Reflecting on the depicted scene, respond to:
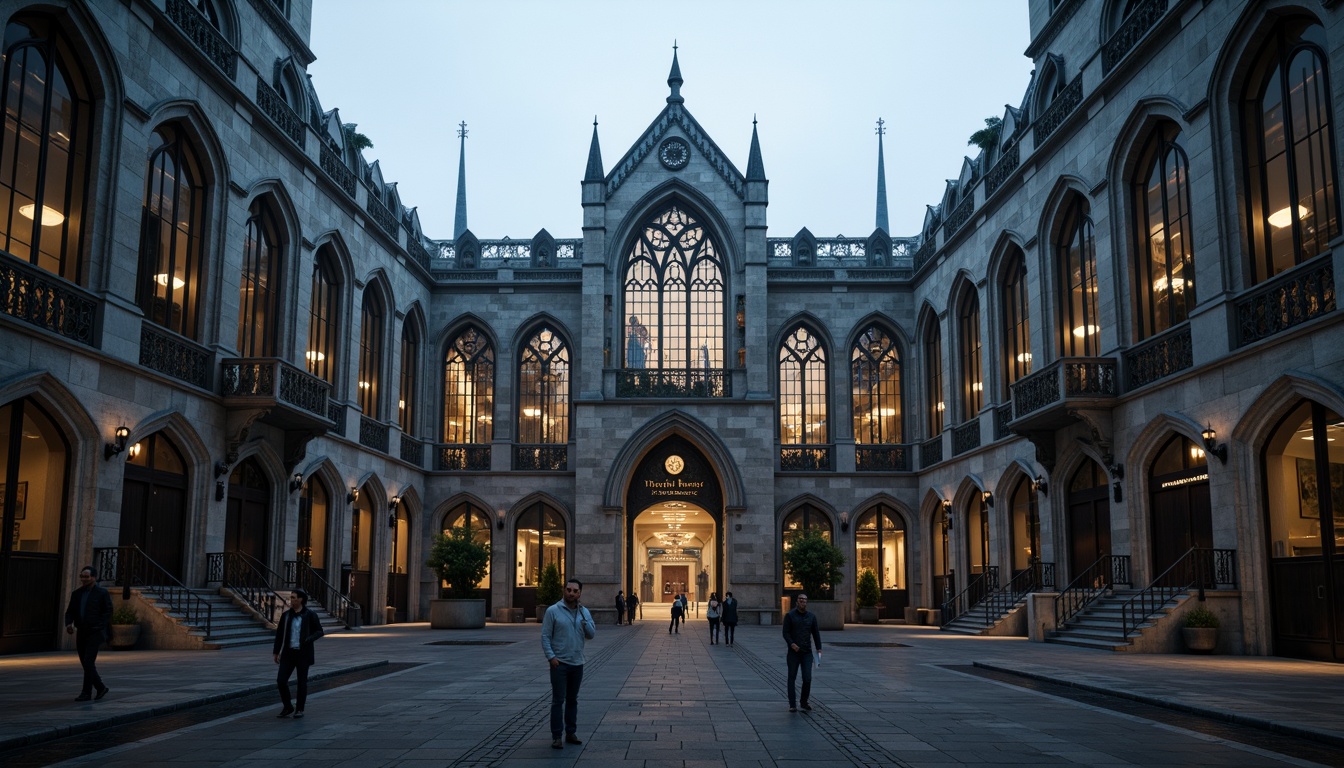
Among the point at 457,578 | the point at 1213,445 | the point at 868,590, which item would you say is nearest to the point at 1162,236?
the point at 1213,445

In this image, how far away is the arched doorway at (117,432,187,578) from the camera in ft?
70.1

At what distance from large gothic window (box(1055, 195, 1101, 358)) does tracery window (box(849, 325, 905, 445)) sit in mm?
12317

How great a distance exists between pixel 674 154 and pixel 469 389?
11256 mm

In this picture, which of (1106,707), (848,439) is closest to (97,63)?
(1106,707)

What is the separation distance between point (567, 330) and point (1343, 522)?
2664 cm

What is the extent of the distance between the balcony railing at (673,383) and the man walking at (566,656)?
26.9 m

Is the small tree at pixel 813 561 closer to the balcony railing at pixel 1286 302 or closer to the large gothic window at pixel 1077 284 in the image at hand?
the large gothic window at pixel 1077 284

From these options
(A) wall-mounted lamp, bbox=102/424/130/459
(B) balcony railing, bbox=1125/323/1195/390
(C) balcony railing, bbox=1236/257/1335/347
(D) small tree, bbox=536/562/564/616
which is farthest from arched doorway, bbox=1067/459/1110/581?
(A) wall-mounted lamp, bbox=102/424/130/459

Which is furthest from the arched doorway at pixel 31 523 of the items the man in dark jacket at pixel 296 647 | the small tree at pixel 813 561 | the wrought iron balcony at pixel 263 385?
the small tree at pixel 813 561

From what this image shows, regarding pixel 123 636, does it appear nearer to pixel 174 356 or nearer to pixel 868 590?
pixel 174 356

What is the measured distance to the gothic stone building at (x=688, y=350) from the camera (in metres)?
18.8

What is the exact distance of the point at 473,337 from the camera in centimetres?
3994

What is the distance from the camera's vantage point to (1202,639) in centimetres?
1941

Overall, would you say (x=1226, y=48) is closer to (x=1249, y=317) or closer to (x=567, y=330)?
(x=1249, y=317)
